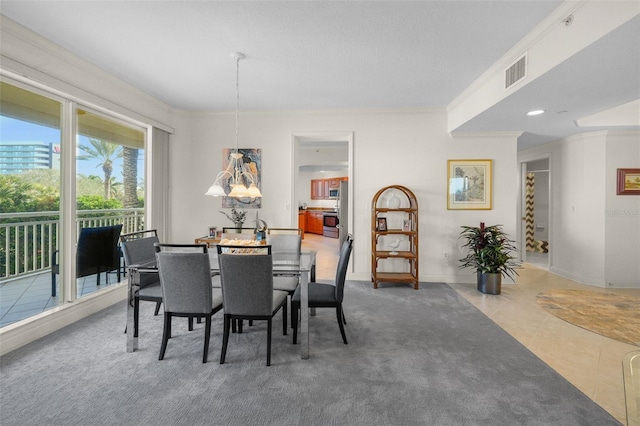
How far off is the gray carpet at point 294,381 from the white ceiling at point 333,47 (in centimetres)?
247

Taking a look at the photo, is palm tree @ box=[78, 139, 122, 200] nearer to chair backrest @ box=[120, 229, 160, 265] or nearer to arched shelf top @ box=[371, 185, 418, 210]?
chair backrest @ box=[120, 229, 160, 265]

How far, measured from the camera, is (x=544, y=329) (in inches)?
122

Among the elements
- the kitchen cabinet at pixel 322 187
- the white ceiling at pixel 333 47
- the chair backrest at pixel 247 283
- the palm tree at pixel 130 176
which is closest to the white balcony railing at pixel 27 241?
the palm tree at pixel 130 176

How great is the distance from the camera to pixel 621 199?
4691mm

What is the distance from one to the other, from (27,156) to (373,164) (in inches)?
168

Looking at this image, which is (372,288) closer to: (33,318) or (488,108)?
(488,108)

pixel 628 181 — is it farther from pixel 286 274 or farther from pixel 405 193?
pixel 286 274

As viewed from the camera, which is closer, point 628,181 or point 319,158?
point 628,181

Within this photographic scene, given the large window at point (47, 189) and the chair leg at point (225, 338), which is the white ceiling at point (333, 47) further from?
the chair leg at point (225, 338)

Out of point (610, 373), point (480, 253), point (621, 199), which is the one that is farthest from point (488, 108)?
point (621, 199)

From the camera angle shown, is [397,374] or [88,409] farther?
[397,374]

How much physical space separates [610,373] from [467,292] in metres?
2.03

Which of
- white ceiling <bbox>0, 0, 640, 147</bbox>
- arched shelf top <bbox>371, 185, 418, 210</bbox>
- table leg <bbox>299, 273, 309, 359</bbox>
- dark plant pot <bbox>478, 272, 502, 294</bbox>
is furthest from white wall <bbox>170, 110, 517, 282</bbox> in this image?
table leg <bbox>299, 273, 309, 359</bbox>

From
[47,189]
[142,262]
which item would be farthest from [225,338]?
[47,189]
